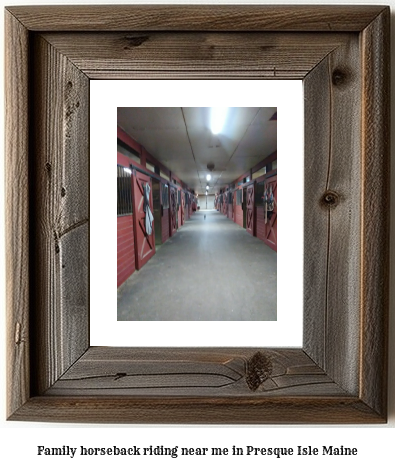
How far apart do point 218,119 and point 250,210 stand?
0.26 metres

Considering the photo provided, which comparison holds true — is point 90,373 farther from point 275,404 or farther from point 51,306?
point 275,404

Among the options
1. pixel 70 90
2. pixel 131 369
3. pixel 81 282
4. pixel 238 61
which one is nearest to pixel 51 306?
pixel 81 282

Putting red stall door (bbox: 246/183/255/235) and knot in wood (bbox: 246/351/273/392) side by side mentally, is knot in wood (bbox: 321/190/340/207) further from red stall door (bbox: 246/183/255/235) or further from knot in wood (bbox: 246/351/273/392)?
knot in wood (bbox: 246/351/273/392)

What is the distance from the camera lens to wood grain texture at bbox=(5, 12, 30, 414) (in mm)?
562

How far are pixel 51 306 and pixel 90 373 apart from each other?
160 millimetres

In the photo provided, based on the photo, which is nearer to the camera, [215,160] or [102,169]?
[102,169]

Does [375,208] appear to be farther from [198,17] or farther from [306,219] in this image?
[198,17]

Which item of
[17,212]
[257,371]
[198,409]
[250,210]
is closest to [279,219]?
[250,210]

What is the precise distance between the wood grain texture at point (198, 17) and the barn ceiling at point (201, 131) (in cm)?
16

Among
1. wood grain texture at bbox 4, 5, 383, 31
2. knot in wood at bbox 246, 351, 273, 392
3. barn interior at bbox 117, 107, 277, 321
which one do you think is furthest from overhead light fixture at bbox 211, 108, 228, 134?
knot in wood at bbox 246, 351, 273, 392

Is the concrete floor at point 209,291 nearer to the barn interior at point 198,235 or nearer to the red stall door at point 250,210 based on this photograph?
the barn interior at point 198,235

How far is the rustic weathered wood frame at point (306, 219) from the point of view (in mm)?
559

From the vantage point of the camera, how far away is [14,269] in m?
0.56

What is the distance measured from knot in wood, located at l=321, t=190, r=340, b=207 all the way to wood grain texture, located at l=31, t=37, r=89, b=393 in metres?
0.49
